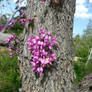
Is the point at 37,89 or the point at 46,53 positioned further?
the point at 37,89

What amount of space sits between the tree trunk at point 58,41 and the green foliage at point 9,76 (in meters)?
1.36

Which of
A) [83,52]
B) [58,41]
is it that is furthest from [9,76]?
[83,52]

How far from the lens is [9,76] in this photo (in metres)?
3.74

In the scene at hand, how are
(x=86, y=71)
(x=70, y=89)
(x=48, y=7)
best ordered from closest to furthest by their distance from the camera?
(x=48, y=7) < (x=70, y=89) < (x=86, y=71)

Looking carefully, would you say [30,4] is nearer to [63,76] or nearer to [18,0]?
[63,76]

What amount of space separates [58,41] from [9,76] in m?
2.25

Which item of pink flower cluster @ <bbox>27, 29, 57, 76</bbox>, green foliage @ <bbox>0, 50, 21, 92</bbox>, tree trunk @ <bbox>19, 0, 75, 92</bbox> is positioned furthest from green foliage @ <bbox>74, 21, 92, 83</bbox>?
pink flower cluster @ <bbox>27, 29, 57, 76</bbox>

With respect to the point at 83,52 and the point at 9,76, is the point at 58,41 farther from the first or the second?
the point at 83,52

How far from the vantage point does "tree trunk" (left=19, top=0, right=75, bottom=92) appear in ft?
6.47

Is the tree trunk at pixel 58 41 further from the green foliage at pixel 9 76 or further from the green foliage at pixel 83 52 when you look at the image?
the green foliage at pixel 83 52

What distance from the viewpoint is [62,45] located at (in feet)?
6.70

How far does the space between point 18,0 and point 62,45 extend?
2.25m

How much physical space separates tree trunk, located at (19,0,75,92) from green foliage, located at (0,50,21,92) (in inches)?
53.5

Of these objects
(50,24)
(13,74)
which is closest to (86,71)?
(13,74)
